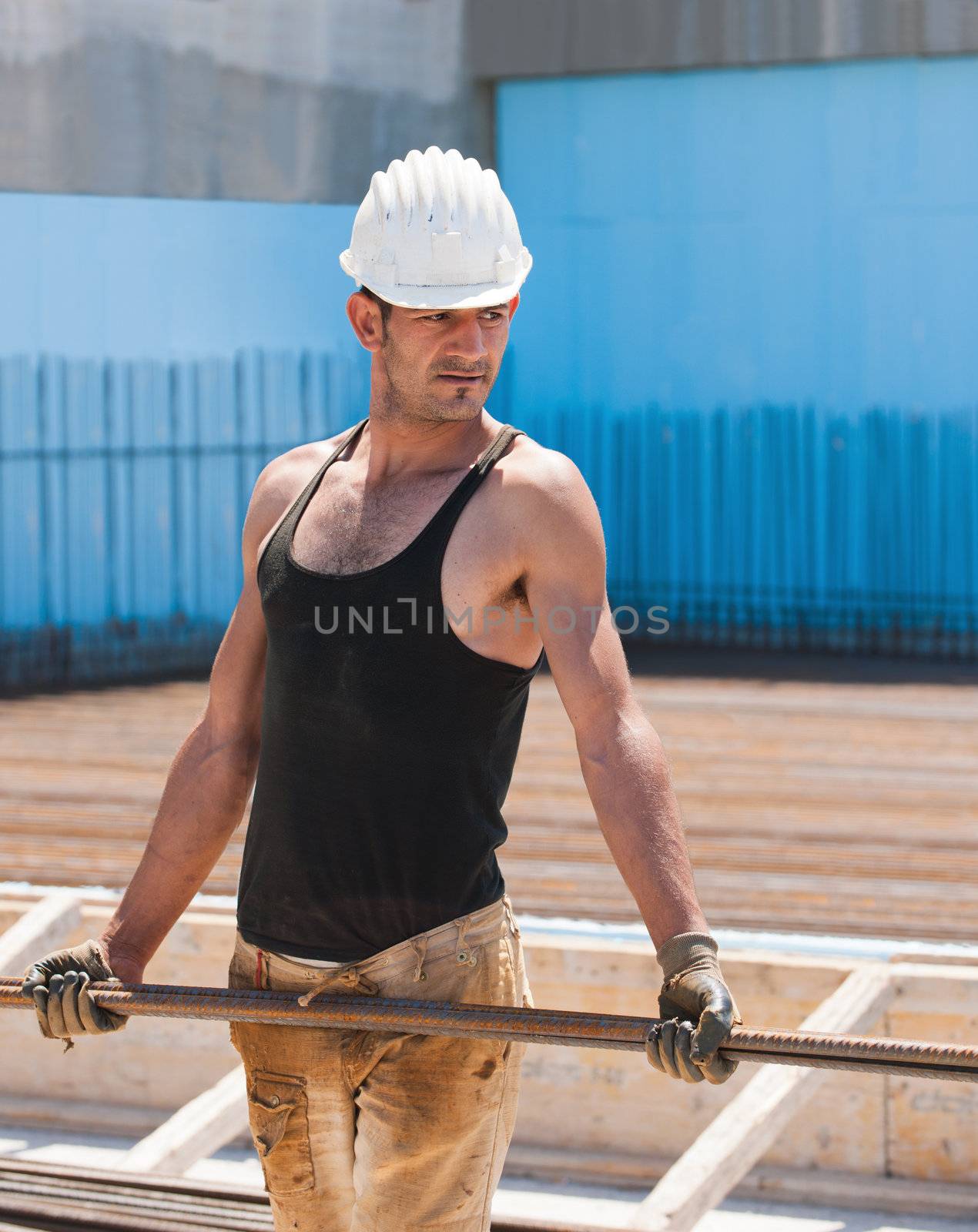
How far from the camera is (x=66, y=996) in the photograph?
263cm

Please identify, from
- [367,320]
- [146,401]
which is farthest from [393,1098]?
[146,401]

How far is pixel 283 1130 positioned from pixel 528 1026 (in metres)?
0.45

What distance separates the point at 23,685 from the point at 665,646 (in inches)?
142

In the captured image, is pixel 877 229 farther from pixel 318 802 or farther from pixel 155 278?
pixel 318 802

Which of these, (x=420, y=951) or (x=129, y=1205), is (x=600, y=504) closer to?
(x=129, y=1205)

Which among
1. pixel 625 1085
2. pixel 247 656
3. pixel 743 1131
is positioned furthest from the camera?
pixel 625 1085

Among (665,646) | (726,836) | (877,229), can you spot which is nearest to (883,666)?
(665,646)

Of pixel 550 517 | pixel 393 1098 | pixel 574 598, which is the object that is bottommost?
pixel 393 1098

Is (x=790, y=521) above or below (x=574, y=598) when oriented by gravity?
below

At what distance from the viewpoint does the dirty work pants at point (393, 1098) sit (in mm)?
2510

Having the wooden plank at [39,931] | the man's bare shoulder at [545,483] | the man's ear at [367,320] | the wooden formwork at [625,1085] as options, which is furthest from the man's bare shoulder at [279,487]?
the wooden plank at [39,931]

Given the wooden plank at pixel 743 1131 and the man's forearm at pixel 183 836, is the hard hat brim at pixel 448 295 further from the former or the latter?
the wooden plank at pixel 743 1131

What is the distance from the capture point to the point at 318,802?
2.53 m

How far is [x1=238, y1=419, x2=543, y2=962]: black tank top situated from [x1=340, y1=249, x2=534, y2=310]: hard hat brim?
0.63 ft
